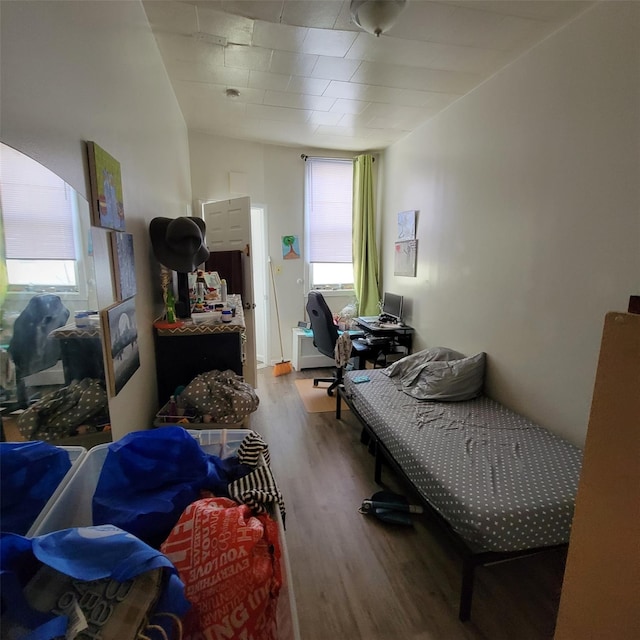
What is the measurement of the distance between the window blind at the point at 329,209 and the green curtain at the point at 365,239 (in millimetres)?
135

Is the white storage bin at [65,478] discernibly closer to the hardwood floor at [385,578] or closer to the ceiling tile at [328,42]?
the hardwood floor at [385,578]

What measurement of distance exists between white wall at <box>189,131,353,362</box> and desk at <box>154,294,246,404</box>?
2468 mm

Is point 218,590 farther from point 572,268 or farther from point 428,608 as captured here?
point 572,268

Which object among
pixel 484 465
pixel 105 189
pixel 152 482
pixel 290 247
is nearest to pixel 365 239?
pixel 290 247

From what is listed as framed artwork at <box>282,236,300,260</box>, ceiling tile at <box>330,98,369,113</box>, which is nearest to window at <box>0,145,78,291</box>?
ceiling tile at <box>330,98,369,113</box>

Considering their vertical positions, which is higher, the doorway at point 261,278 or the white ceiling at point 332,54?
the white ceiling at point 332,54

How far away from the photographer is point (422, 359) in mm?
2988

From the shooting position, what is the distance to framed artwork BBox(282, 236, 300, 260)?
443 centimetres

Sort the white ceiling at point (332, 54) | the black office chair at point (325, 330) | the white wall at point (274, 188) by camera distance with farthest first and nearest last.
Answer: the white wall at point (274, 188) → the black office chair at point (325, 330) → the white ceiling at point (332, 54)

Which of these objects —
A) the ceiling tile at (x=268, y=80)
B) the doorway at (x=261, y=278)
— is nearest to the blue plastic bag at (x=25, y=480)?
the ceiling tile at (x=268, y=80)

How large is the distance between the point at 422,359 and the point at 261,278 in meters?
2.45

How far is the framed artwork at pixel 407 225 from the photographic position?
12.1 feet

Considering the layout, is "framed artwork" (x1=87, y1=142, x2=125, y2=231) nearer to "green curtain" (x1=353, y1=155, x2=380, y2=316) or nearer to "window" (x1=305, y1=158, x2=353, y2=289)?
"window" (x1=305, y1=158, x2=353, y2=289)

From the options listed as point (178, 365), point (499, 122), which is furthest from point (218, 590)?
point (499, 122)
